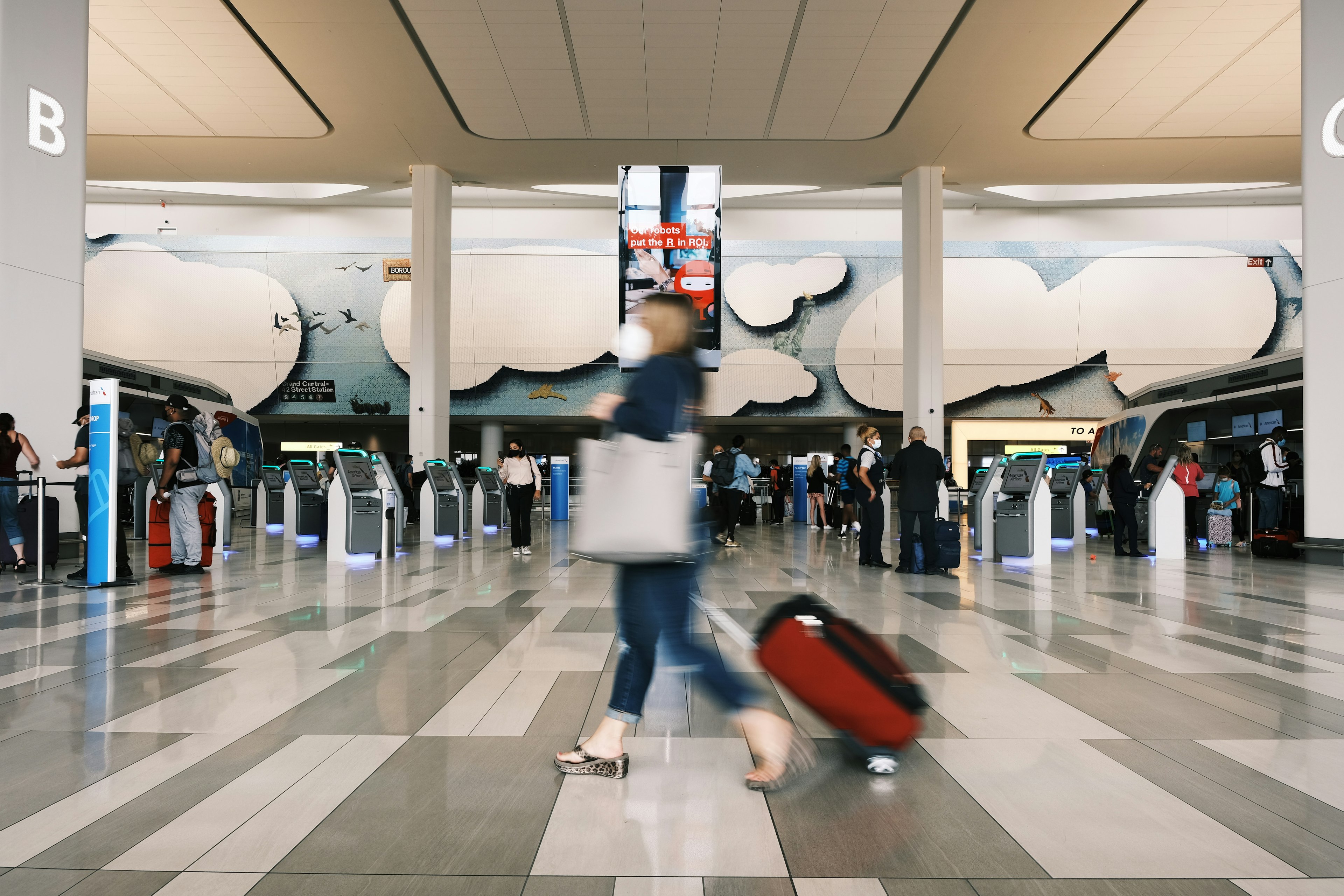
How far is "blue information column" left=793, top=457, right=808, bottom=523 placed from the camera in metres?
22.4

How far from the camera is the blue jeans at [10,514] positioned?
7.88 meters

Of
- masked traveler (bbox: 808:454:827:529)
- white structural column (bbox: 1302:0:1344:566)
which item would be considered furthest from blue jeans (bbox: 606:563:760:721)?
masked traveler (bbox: 808:454:827:529)

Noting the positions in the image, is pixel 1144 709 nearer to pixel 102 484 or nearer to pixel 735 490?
pixel 102 484

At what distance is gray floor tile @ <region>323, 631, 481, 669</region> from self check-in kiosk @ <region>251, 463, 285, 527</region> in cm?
1281

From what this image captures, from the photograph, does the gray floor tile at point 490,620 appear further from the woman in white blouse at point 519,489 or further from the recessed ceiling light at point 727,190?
the recessed ceiling light at point 727,190

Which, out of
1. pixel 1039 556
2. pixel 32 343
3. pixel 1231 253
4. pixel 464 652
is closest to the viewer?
pixel 464 652

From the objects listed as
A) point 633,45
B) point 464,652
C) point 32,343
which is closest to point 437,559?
point 32,343

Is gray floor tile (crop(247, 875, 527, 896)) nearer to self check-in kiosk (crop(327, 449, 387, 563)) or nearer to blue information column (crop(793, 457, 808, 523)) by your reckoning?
self check-in kiosk (crop(327, 449, 387, 563))

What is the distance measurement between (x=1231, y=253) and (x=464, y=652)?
27.2 m

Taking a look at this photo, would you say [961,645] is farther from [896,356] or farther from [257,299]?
[257,299]

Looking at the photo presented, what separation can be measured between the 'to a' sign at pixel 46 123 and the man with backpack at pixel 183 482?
313 centimetres

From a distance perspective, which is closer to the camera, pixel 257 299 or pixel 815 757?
pixel 815 757

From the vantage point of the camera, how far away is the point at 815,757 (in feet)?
9.09

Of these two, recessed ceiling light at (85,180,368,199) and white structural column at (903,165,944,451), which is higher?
recessed ceiling light at (85,180,368,199)
